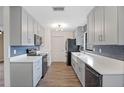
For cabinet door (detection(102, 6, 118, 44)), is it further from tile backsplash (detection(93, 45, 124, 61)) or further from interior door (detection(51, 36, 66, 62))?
interior door (detection(51, 36, 66, 62))

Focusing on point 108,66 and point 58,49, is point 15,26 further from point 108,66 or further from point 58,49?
point 58,49

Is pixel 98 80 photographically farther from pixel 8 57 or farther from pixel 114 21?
pixel 8 57

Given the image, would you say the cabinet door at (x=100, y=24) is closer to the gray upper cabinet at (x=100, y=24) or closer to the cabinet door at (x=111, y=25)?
the gray upper cabinet at (x=100, y=24)

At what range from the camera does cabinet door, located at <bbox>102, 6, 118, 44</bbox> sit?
95.1 inches

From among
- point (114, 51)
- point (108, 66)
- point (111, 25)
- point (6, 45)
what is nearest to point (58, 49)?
point (6, 45)

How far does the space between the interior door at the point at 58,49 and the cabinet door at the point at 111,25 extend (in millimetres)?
8263

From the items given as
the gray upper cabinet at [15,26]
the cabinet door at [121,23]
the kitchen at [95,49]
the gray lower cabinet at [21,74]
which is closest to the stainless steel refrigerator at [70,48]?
the kitchen at [95,49]

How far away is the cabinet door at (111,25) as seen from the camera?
242 centimetres

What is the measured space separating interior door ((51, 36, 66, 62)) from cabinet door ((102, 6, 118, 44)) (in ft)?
27.1

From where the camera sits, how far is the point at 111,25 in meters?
2.59

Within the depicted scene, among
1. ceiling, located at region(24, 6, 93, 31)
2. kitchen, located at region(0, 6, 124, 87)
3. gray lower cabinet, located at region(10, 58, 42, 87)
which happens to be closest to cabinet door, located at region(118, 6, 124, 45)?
kitchen, located at region(0, 6, 124, 87)

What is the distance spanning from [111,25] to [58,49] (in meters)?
8.67
